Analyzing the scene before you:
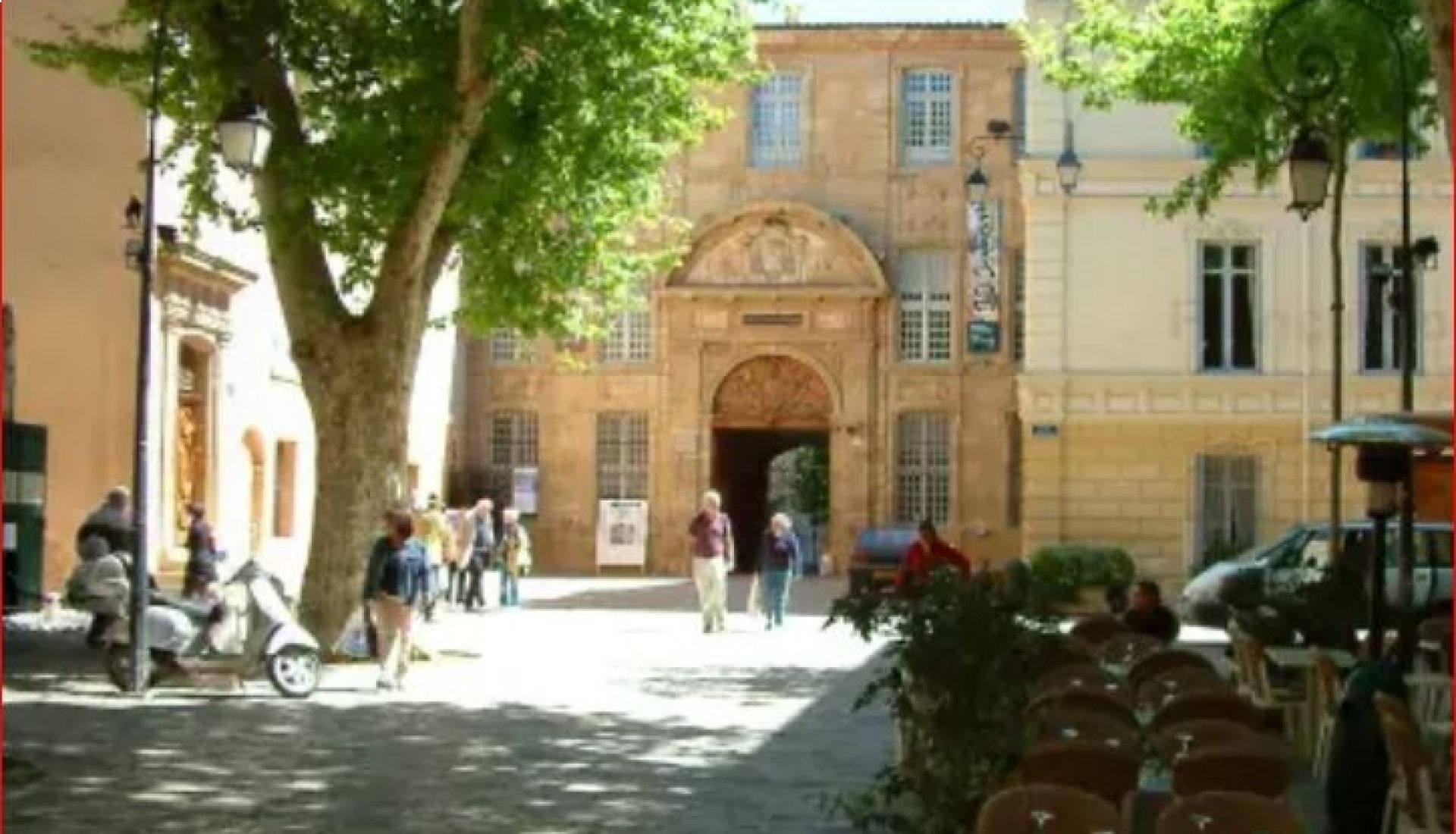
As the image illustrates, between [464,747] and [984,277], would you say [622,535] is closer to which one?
[984,277]

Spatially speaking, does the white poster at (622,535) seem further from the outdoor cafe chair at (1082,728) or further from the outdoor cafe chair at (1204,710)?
the outdoor cafe chair at (1082,728)

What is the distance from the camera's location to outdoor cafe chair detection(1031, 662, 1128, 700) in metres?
9.66

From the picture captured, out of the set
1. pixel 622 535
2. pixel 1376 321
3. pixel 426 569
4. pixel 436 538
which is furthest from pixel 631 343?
pixel 426 569

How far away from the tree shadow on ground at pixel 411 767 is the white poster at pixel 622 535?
31.5m

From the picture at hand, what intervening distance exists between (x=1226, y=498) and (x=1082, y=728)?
31315mm

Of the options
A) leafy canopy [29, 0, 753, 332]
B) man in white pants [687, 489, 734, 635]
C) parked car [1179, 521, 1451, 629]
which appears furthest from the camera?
man in white pants [687, 489, 734, 635]

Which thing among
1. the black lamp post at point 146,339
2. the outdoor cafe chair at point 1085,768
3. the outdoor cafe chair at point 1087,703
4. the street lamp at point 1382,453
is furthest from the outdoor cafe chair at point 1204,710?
the black lamp post at point 146,339

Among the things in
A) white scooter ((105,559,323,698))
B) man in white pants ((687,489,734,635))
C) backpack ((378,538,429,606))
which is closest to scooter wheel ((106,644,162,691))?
white scooter ((105,559,323,698))

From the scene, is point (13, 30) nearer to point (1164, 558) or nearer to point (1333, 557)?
point (1333, 557)

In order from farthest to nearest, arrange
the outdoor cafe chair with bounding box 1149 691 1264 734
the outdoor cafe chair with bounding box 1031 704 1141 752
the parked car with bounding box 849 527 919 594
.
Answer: the parked car with bounding box 849 527 919 594 < the outdoor cafe chair with bounding box 1149 691 1264 734 < the outdoor cafe chair with bounding box 1031 704 1141 752

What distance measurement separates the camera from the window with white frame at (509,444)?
51375mm

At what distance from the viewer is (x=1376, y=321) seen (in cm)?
3878

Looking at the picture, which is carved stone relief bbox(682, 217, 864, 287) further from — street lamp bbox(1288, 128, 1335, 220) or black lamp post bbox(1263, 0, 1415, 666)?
street lamp bbox(1288, 128, 1335, 220)

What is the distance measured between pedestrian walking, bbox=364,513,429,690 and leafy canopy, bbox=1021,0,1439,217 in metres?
8.80
